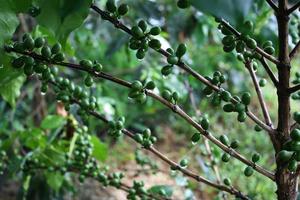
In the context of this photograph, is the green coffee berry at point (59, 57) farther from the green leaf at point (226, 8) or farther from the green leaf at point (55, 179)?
the green leaf at point (55, 179)

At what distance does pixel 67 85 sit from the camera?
2.49 ft

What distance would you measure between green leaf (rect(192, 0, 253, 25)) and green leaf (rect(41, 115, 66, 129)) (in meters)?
0.91

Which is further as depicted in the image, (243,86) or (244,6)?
(243,86)

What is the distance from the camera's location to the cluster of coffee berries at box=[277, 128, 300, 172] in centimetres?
55

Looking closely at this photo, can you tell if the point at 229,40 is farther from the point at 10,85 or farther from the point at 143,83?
the point at 10,85

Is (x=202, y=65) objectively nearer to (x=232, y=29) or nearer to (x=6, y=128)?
(x=6, y=128)

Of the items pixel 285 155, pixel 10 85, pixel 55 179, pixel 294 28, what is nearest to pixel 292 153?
pixel 285 155

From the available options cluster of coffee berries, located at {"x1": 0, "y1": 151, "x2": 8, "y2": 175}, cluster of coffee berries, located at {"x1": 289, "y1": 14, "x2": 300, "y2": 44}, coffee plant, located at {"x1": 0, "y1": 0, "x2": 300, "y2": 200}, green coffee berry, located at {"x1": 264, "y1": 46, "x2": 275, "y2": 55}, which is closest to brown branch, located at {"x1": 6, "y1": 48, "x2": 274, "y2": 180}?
coffee plant, located at {"x1": 0, "y1": 0, "x2": 300, "y2": 200}

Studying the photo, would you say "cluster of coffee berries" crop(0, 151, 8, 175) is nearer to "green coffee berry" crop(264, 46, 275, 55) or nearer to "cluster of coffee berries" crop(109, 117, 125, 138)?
"cluster of coffee berries" crop(109, 117, 125, 138)

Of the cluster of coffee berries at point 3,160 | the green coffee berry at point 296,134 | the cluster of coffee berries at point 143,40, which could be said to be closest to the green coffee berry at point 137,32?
the cluster of coffee berries at point 143,40

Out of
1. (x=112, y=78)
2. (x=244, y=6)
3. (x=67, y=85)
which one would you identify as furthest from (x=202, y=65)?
(x=244, y=6)

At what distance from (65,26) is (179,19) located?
3.84 ft

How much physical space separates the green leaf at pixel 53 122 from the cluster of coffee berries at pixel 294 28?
62cm

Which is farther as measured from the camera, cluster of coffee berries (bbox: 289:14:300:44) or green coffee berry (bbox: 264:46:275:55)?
cluster of coffee berries (bbox: 289:14:300:44)
